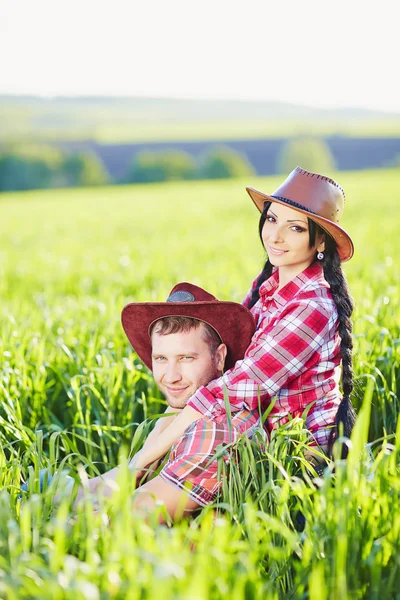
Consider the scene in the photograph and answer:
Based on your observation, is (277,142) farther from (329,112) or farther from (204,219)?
(204,219)

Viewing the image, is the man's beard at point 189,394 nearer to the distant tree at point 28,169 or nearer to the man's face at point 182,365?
the man's face at point 182,365

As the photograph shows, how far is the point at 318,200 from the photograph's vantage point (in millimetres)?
2721

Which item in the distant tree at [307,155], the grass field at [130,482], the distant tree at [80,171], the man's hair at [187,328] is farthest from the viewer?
the distant tree at [307,155]

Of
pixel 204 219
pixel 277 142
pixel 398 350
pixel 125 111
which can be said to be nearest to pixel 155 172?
pixel 277 142

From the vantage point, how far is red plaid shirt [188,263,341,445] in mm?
2504

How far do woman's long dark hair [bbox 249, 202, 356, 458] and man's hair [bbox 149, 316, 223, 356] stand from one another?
49cm

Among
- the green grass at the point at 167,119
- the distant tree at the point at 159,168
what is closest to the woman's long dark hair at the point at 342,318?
the distant tree at the point at 159,168

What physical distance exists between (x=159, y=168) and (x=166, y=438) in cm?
6968

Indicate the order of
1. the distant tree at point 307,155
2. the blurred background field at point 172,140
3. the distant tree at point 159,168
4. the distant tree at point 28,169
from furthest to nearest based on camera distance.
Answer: the distant tree at point 307,155 → the blurred background field at point 172,140 → the distant tree at point 159,168 → the distant tree at point 28,169

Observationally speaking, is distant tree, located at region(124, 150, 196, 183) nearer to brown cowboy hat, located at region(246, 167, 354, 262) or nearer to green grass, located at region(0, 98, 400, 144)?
green grass, located at region(0, 98, 400, 144)

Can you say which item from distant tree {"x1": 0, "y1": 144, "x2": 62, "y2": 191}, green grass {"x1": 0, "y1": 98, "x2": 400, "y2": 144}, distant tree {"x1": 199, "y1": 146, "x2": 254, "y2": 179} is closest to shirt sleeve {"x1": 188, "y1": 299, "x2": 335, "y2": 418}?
distant tree {"x1": 0, "y1": 144, "x2": 62, "y2": 191}

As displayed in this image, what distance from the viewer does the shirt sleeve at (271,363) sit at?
8.18 ft

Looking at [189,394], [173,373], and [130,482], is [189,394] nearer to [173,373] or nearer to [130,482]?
[173,373]

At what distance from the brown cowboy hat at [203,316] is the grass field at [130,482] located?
333mm
